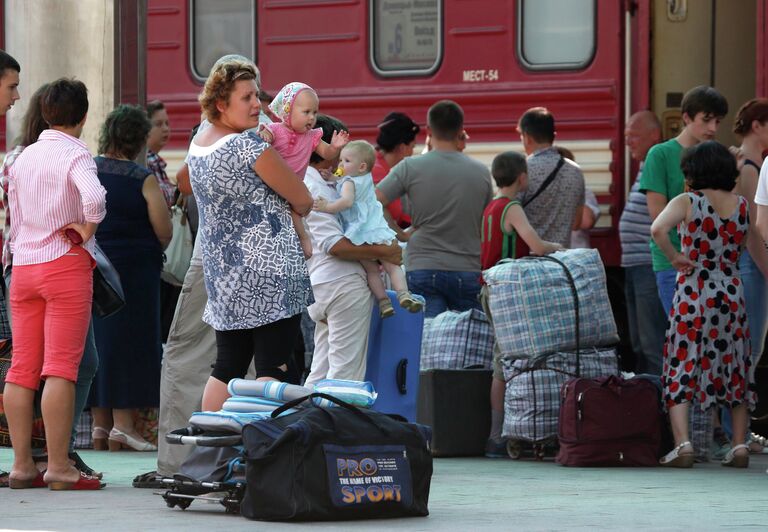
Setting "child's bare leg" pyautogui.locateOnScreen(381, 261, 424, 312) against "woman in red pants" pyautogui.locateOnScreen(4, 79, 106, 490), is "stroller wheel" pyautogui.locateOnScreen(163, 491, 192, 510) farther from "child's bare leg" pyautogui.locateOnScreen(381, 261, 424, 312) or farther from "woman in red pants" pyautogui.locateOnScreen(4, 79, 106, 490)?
"child's bare leg" pyautogui.locateOnScreen(381, 261, 424, 312)

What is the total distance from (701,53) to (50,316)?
→ 561 cm

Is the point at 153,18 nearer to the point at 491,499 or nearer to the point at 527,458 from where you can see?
the point at 527,458

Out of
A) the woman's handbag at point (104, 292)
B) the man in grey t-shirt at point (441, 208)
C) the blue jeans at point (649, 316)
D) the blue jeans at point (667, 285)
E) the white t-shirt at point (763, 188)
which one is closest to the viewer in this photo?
the woman's handbag at point (104, 292)

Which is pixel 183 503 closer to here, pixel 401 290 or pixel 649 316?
pixel 401 290

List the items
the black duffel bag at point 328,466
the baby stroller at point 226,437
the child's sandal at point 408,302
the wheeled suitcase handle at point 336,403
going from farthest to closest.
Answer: the child's sandal at point 408,302 → the baby stroller at point 226,437 → the wheeled suitcase handle at point 336,403 → the black duffel bag at point 328,466

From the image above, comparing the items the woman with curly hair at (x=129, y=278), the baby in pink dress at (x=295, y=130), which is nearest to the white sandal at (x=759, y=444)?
the woman with curly hair at (x=129, y=278)

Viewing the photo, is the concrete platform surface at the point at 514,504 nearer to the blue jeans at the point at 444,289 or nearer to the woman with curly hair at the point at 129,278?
the woman with curly hair at the point at 129,278

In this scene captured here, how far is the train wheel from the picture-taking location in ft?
28.2

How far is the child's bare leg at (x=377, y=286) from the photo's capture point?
7.84 metres

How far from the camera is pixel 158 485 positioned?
6629 millimetres

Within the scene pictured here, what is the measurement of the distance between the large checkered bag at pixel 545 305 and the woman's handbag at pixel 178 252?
6.03 ft

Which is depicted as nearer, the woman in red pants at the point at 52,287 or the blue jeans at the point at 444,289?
the woman in red pants at the point at 52,287

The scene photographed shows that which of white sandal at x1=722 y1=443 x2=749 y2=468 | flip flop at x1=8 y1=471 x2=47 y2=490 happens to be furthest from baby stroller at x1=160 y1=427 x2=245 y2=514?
white sandal at x1=722 y1=443 x2=749 y2=468

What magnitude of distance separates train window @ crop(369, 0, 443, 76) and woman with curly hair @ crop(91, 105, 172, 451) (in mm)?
3088
